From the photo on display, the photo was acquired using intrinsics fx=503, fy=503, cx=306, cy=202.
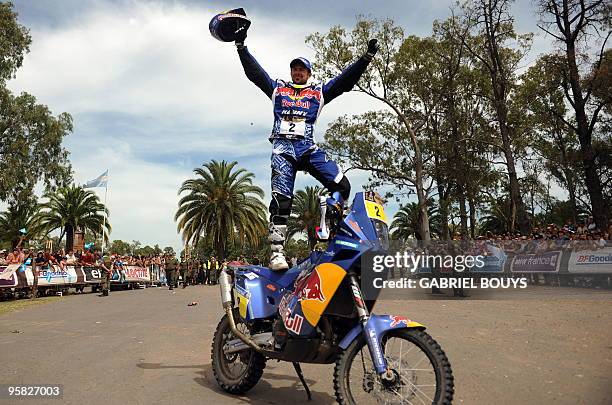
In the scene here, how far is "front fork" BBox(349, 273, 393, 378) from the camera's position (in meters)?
3.49

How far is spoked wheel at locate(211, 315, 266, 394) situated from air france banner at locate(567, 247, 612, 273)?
44.7 feet

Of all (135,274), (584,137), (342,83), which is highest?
(584,137)

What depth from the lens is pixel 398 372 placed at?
3561mm

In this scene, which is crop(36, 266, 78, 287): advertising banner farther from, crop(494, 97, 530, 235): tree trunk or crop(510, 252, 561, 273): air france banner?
crop(494, 97, 530, 235): tree trunk

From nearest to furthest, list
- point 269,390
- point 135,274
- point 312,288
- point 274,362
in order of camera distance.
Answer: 1. point 312,288
2. point 269,390
3. point 274,362
4. point 135,274

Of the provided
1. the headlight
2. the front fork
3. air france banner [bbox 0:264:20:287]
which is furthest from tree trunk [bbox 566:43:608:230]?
air france banner [bbox 0:264:20:287]

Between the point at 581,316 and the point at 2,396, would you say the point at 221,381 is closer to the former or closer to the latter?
the point at 2,396

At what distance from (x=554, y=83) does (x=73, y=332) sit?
73.6 ft

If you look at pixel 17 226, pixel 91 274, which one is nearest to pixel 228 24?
pixel 91 274

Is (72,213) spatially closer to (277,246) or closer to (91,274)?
(91,274)

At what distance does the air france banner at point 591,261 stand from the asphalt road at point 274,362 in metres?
5.71

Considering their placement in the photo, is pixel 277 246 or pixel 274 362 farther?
pixel 274 362

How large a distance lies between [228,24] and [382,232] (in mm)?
2790

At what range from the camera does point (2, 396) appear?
4.30m
